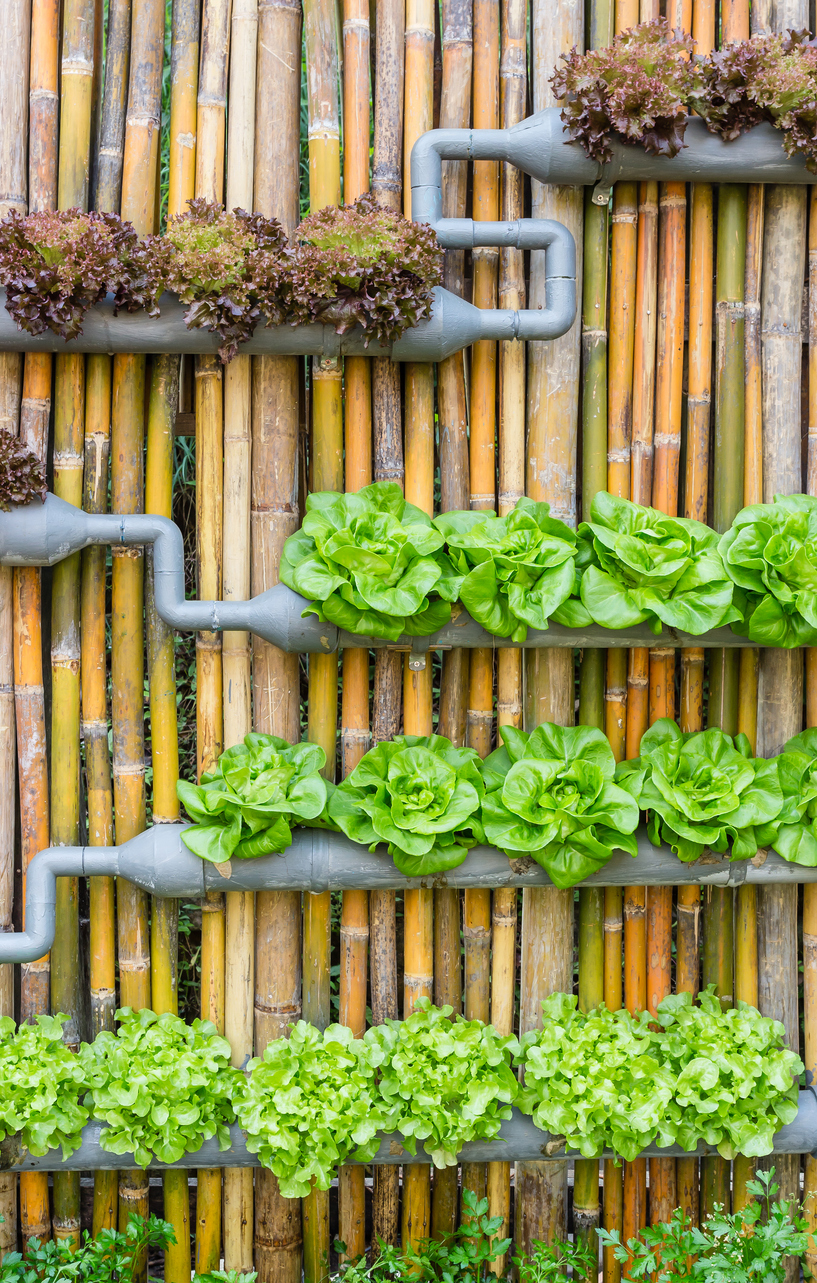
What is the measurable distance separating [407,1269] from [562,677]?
1590mm

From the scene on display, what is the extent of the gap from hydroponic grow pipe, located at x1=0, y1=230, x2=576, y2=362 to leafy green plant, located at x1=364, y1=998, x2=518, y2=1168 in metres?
1.69

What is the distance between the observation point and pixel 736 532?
2240 millimetres

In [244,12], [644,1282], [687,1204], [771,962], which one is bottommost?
[644,1282]

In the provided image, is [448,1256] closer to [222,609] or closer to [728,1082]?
[728,1082]

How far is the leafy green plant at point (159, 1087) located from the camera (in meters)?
2.21

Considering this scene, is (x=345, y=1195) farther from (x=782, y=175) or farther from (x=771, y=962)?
(x=782, y=175)

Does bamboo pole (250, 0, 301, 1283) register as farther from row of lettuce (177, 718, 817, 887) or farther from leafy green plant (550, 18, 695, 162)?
leafy green plant (550, 18, 695, 162)

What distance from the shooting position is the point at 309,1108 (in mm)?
2186

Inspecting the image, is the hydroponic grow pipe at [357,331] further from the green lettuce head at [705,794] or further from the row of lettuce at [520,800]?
the green lettuce head at [705,794]

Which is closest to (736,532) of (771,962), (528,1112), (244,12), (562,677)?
(562,677)

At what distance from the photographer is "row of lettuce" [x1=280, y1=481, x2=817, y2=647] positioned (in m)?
2.15

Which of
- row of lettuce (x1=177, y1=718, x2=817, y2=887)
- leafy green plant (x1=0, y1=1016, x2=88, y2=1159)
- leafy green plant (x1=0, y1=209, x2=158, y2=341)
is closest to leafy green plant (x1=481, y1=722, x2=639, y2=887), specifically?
row of lettuce (x1=177, y1=718, x2=817, y2=887)

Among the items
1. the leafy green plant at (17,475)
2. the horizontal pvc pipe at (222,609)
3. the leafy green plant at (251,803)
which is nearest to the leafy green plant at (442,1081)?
the leafy green plant at (251,803)

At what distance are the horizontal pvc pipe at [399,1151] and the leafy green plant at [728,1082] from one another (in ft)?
0.27
